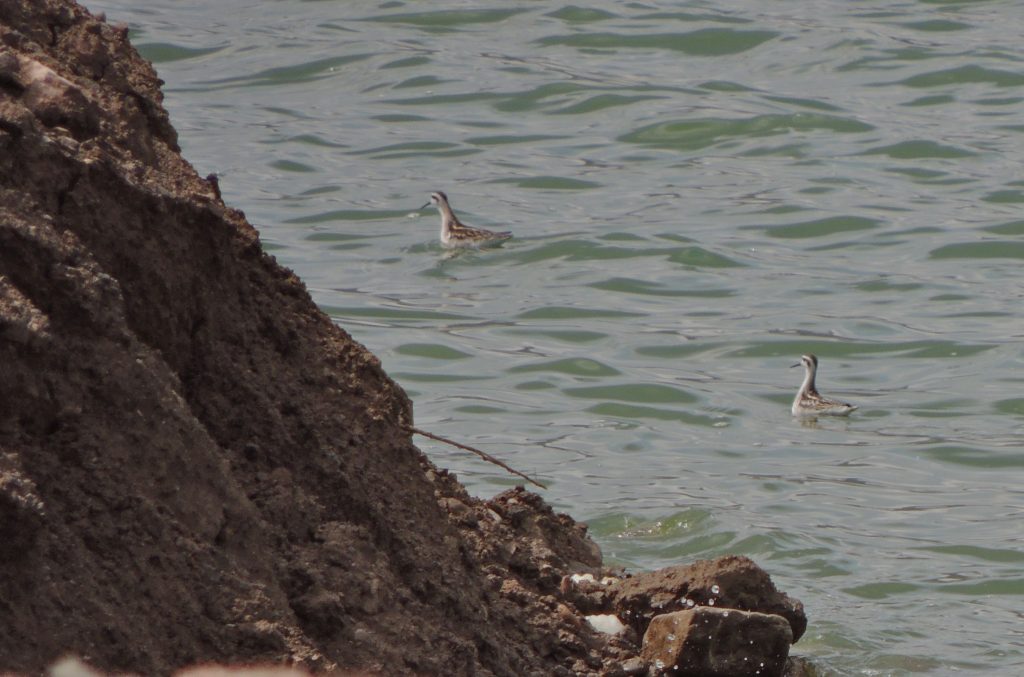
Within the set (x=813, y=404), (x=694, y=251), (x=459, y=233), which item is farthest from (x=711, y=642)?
(x=459, y=233)

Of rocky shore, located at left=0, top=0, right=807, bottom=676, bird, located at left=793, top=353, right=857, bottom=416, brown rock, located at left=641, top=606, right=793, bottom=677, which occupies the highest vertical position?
rocky shore, located at left=0, top=0, right=807, bottom=676

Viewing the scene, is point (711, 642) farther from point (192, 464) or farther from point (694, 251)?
point (694, 251)

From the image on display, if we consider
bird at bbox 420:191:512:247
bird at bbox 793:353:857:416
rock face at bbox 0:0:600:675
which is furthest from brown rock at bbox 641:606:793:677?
bird at bbox 420:191:512:247

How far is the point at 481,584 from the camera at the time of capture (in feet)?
14.0

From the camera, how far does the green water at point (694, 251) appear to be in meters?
8.05

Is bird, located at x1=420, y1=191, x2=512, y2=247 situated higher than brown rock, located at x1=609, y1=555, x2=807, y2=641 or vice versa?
brown rock, located at x1=609, y1=555, x2=807, y2=641

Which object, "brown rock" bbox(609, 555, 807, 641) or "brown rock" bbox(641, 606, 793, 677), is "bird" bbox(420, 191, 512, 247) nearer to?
"brown rock" bbox(609, 555, 807, 641)

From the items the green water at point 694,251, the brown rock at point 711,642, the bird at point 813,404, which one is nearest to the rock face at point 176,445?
the brown rock at point 711,642

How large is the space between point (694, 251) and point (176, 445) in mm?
10926

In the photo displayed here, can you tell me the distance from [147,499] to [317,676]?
49 cm

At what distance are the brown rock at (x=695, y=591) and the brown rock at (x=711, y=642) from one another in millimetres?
131

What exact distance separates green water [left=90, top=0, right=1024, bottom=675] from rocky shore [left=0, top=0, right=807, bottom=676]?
200cm

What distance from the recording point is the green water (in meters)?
Result: 8.05

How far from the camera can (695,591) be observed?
16.6 feet
